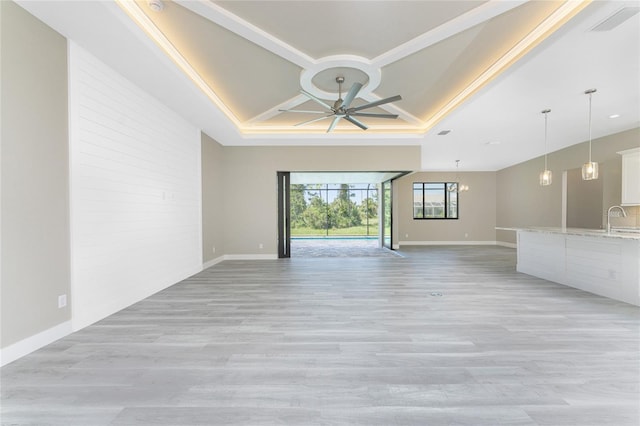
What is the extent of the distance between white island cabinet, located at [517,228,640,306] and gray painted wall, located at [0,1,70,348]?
6356 mm

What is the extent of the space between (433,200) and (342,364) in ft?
31.7

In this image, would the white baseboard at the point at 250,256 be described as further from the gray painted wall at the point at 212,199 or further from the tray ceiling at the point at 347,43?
the tray ceiling at the point at 347,43

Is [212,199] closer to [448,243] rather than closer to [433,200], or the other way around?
[433,200]

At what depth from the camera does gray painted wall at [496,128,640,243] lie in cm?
582

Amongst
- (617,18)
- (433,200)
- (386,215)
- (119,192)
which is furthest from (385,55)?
(433,200)

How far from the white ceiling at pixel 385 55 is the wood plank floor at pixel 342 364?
292 cm

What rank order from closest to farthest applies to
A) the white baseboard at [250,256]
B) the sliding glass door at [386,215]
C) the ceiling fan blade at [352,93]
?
the ceiling fan blade at [352,93]
the white baseboard at [250,256]
the sliding glass door at [386,215]

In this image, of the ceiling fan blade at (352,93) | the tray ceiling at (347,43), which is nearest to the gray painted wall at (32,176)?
the tray ceiling at (347,43)

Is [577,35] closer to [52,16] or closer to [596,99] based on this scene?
[596,99]

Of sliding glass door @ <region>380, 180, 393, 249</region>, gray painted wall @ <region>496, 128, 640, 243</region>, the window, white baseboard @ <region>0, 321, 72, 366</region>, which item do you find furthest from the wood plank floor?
the window

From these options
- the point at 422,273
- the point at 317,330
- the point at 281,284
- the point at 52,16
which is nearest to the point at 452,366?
the point at 317,330

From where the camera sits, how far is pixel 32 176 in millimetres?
2398

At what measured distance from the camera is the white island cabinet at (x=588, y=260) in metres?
3.51

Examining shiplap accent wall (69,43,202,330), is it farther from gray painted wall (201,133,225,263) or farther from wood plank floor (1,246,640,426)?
gray painted wall (201,133,225,263)
